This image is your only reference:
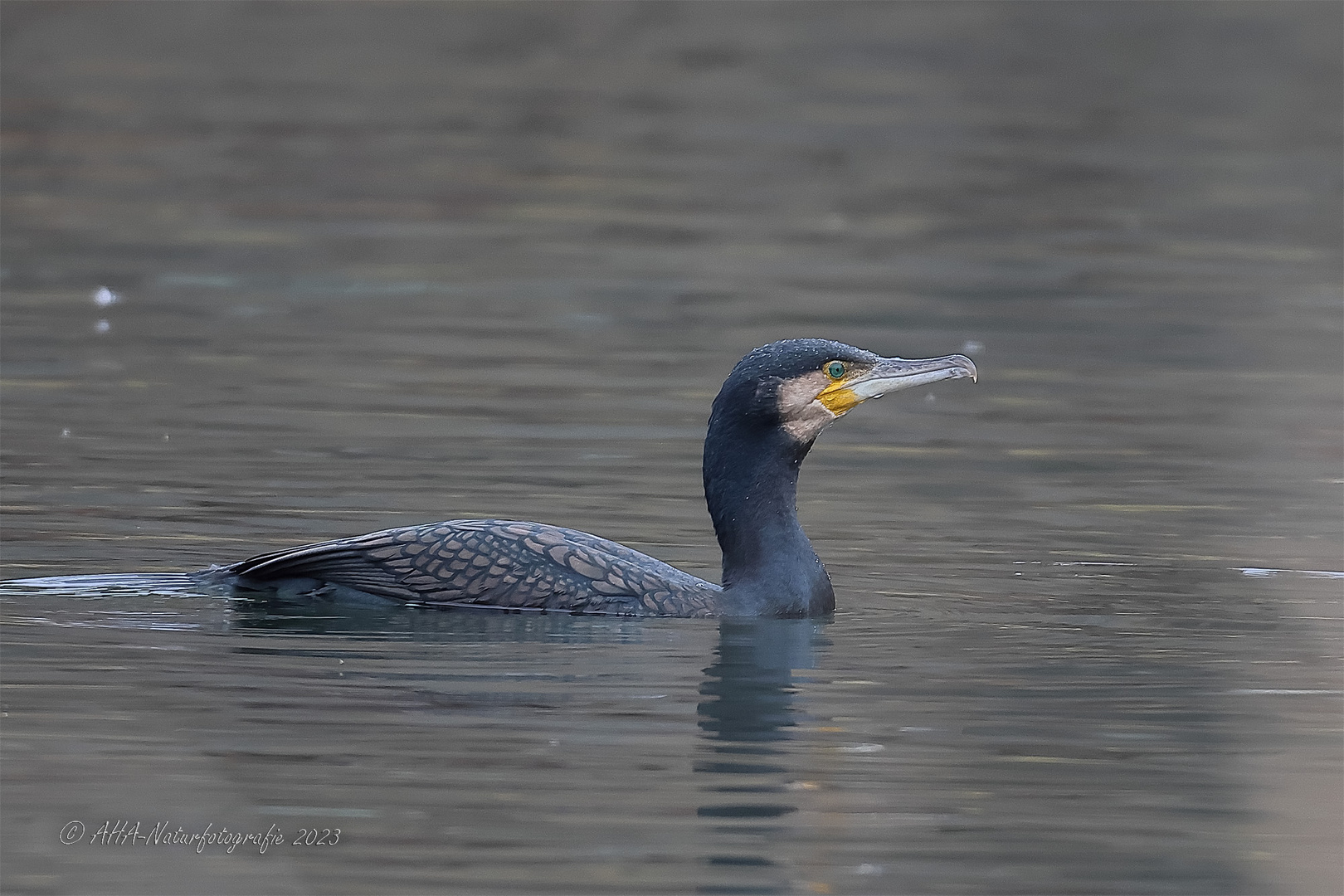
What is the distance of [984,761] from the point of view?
686cm

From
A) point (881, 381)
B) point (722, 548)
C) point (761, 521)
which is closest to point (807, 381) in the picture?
point (881, 381)

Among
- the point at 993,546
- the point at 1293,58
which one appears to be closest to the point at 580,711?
the point at 993,546

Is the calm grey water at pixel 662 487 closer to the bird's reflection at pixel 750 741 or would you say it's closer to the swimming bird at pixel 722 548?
the bird's reflection at pixel 750 741

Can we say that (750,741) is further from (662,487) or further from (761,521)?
(662,487)

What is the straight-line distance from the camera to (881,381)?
8.37 metres

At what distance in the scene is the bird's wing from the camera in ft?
27.1

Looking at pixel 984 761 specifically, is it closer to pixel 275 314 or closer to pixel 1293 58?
pixel 275 314

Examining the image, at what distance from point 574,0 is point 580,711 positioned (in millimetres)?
28119

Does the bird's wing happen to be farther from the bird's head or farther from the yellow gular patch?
the yellow gular patch

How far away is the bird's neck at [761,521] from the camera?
27.7ft

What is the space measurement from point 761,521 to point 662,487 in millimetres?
1964

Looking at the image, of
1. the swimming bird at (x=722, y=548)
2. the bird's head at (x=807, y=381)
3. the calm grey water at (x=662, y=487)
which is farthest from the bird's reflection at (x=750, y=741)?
the bird's head at (x=807, y=381)

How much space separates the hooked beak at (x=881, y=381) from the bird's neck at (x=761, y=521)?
0.20 meters

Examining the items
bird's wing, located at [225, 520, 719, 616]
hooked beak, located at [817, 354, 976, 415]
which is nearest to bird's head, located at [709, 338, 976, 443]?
hooked beak, located at [817, 354, 976, 415]
